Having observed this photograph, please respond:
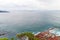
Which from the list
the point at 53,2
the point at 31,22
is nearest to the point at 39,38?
the point at 31,22

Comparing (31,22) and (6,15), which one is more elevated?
(6,15)

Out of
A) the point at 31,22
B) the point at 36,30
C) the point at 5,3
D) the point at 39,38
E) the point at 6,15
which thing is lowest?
the point at 39,38

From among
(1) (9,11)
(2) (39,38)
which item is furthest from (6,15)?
(2) (39,38)

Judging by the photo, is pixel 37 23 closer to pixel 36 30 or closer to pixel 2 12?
pixel 36 30

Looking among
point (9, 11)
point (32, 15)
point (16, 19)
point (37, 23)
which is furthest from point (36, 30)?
point (9, 11)

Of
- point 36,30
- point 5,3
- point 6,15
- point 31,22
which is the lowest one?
point 36,30

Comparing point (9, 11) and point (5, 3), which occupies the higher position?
point (5, 3)

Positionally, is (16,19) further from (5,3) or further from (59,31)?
(59,31)

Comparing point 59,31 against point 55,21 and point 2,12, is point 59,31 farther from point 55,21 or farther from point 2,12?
point 2,12
